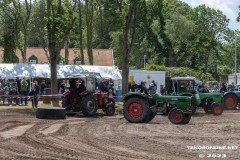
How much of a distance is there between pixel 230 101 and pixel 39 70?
14166 mm

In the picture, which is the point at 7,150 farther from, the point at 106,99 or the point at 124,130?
the point at 106,99

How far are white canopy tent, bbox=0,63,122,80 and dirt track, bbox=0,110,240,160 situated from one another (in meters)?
16.3

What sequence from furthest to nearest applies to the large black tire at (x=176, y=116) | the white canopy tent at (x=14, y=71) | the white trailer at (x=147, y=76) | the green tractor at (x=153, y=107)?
the white trailer at (x=147, y=76), the white canopy tent at (x=14, y=71), the green tractor at (x=153, y=107), the large black tire at (x=176, y=116)

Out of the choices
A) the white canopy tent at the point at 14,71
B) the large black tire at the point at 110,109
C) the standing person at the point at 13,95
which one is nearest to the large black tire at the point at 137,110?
the large black tire at the point at 110,109

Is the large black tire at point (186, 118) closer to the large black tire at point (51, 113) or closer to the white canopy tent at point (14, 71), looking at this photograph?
the large black tire at point (51, 113)

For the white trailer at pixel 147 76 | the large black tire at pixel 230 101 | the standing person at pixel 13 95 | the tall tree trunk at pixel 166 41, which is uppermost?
the tall tree trunk at pixel 166 41

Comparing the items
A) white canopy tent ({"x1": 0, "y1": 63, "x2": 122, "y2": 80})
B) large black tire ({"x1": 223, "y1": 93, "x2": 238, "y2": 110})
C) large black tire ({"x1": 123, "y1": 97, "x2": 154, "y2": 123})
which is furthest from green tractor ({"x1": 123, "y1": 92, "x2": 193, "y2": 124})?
Answer: white canopy tent ({"x1": 0, "y1": 63, "x2": 122, "y2": 80})

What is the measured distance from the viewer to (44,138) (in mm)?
12523

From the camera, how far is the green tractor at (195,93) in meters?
22.5

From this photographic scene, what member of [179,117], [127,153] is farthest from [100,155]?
[179,117]

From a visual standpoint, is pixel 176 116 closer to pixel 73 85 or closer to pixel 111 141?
pixel 111 141

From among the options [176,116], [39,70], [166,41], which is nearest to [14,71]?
[39,70]

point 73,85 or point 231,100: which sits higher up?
point 73,85

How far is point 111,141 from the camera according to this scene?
39.6 feet
